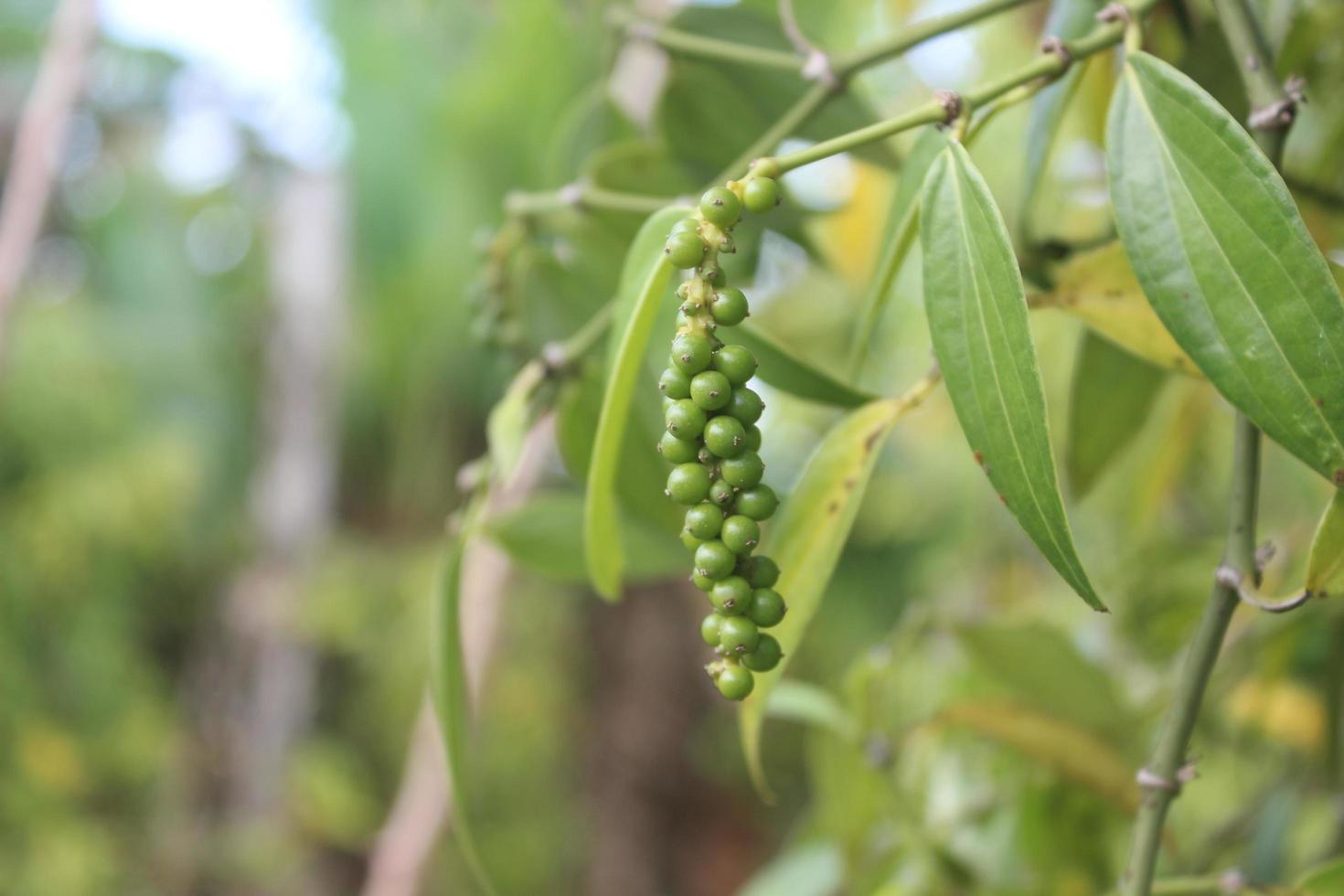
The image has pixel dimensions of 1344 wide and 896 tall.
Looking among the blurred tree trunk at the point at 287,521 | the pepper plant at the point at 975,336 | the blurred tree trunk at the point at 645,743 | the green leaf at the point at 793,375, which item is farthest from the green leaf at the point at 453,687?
the blurred tree trunk at the point at 287,521

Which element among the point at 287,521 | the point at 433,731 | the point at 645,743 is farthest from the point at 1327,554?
the point at 287,521

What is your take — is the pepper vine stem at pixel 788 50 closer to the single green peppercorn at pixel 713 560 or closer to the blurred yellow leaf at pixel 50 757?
the single green peppercorn at pixel 713 560

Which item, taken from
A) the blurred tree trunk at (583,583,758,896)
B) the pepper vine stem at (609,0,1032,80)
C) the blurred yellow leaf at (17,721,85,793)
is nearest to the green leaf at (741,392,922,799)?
the pepper vine stem at (609,0,1032,80)

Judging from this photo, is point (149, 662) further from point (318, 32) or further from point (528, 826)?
point (318, 32)

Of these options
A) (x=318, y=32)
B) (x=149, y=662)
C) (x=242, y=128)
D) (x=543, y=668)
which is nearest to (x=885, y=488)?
(x=318, y=32)

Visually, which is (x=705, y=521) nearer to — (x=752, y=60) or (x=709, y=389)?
(x=709, y=389)

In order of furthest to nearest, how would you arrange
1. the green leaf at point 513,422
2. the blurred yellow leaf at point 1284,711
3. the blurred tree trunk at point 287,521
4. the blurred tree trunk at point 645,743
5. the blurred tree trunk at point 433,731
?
the blurred tree trunk at point 287,521
the blurred tree trunk at point 645,743
the blurred tree trunk at point 433,731
the blurred yellow leaf at point 1284,711
the green leaf at point 513,422
